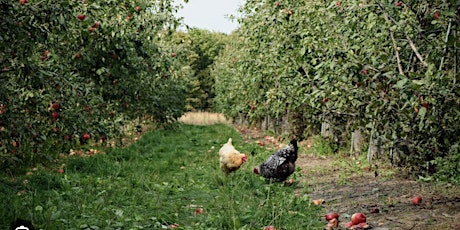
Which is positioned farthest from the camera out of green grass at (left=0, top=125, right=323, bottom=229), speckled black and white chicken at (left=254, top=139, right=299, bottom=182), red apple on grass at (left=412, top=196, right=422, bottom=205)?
speckled black and white chicken at (left=254, top=139, right=299, bottom=182)

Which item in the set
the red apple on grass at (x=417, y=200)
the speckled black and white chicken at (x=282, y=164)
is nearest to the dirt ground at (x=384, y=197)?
the red apple on grass at (x=417, y=200)

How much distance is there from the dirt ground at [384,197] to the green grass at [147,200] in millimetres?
420

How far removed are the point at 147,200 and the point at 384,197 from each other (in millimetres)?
2909

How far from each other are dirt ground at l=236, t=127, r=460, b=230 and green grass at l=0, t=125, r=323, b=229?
420 mm

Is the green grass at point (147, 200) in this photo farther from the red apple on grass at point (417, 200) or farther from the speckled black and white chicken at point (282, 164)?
the red apple on grass at point (417, 200)

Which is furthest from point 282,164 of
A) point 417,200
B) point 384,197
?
Answer: point 417,200

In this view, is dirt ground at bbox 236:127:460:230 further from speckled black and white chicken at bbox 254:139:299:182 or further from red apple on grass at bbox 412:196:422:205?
speckled black and white chicken at bbox 254:139:299:182


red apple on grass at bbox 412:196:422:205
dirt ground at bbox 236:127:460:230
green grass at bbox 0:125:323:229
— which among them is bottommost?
green grass at bbox 0:125:323:229

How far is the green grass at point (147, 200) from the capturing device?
5.04 meters

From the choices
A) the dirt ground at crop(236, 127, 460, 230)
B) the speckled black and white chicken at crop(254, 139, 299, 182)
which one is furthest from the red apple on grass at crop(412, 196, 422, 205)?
the speckled black and white chicken at crop(254, 139, 299, 182)

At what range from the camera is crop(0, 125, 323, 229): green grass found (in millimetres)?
5039

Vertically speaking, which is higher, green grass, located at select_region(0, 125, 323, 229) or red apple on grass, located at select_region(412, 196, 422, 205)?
red apple on grass, located at select_region(412, 196, 422, 205)

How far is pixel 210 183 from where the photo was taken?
813cm

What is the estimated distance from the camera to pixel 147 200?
6555 mm
